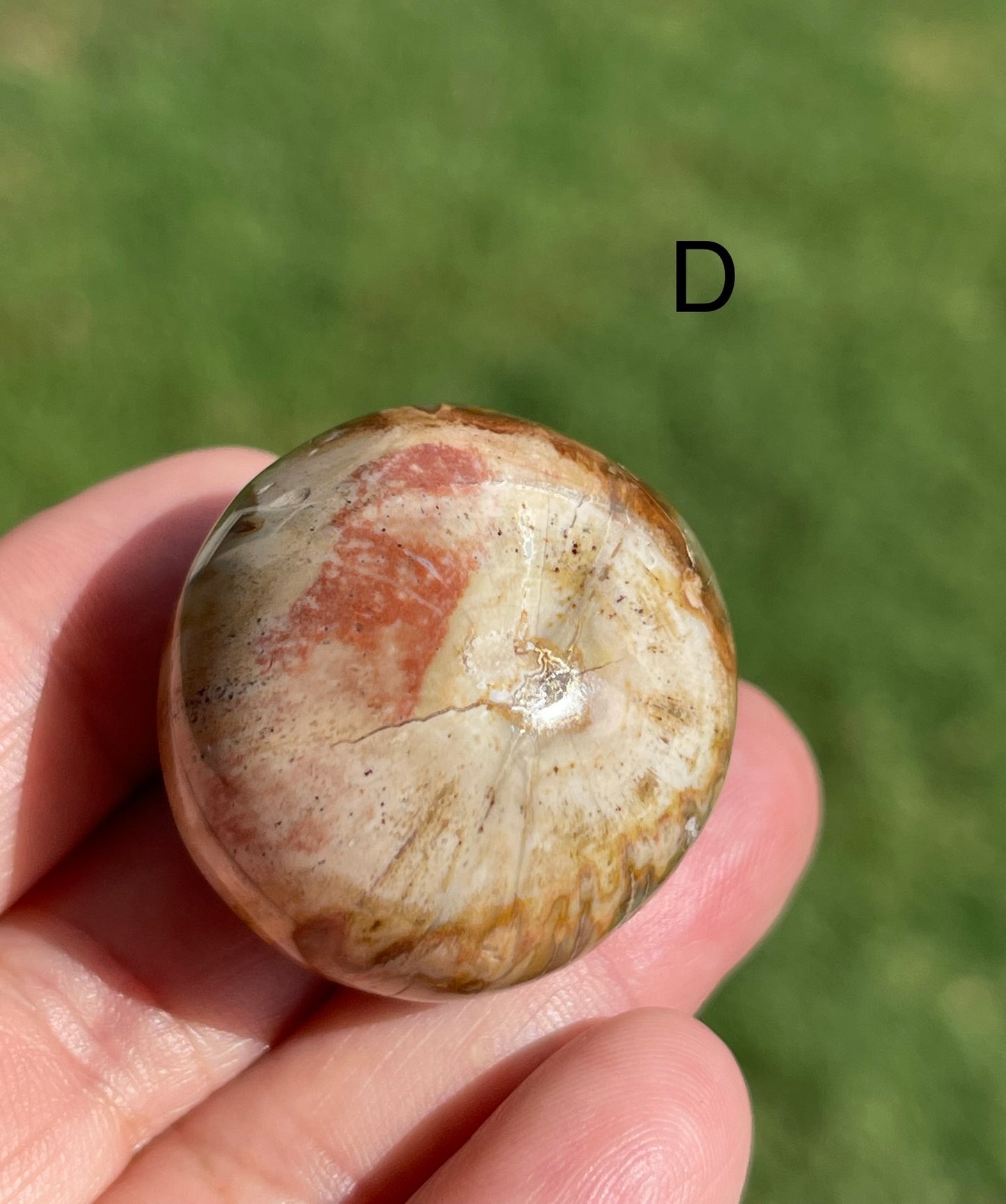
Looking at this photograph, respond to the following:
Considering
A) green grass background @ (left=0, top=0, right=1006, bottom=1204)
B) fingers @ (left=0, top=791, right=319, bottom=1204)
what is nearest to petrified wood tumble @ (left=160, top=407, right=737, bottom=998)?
fingers @ (left=0, top=791, right=319, bottom=1204)

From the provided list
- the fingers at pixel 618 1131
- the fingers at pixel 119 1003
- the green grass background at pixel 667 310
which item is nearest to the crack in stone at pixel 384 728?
the fingers at pixel 618 1131

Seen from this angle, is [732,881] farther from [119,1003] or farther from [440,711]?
[119,1003]

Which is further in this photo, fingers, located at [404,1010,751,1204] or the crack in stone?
fingers, located at [404,1010,751,1204]

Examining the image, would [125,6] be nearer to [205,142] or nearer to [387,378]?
[205,142]

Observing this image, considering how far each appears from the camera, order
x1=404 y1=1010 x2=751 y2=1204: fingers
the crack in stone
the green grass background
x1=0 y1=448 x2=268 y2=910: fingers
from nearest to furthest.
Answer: the crack in stone → x1=404 y1=1010 x2=751 y2=1204: fingers → x1=0 y1=448 x2=268 y2=910: fingers → the green grass background

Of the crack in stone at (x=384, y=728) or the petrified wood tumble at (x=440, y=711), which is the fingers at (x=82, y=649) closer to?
the petrified wood tumble at (x=440, y=711)

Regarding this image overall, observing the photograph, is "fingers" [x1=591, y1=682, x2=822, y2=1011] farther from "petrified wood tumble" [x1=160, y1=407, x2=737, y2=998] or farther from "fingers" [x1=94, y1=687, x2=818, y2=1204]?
"petrified wood tumble" [x1=160, y1=407, x2=737, y2=998]
